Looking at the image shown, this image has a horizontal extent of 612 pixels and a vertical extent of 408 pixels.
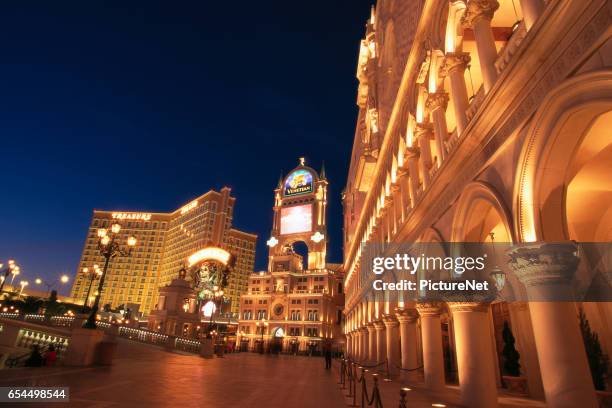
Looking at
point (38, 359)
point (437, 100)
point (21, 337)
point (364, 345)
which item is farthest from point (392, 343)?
point (21, 337)

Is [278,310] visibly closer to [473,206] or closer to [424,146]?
[424,146]

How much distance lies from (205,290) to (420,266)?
26.4m

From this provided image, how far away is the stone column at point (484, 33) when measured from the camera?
7.10m

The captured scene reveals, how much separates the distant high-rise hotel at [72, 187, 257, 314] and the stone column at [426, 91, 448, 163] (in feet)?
289

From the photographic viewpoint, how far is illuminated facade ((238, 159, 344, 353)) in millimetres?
59281

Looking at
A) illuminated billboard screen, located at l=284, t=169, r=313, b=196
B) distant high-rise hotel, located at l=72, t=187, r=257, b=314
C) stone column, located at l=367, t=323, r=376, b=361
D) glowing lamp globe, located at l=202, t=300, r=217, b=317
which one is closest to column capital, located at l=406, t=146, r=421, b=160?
stone column, located at l=367, t=323, r=376, b=361

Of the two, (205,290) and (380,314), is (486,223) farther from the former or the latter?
(205,290)

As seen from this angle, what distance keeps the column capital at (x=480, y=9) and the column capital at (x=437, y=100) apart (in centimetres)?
276

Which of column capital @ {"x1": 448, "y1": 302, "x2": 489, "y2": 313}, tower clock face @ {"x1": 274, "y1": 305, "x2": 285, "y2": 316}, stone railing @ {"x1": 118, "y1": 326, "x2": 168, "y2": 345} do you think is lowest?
stone railing @ {"x1": 118, "y1": 326, "x2": 168, "y2": 345}

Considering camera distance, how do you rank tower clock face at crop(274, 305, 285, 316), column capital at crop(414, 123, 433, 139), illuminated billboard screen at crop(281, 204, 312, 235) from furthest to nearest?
illuminated billboard screen at crop(281, 204, 312, 235) < tower clock face at crop(274, 305, 285, 316) < column capital at crop(414, 123, 433, 139)

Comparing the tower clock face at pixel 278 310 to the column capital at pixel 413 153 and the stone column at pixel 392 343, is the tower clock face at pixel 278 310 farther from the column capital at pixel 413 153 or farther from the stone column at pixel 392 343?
the column capital at pixel 413 153

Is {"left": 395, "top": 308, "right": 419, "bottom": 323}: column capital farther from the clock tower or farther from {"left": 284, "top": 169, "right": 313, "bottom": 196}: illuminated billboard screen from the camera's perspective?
{"left": 284, "top": 169, "right": 313, "bottom": 196}: illuminated billboard screen

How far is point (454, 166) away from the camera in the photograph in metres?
8.26

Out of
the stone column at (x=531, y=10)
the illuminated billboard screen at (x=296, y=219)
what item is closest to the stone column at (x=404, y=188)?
the stone column at (x=531, y=10)
